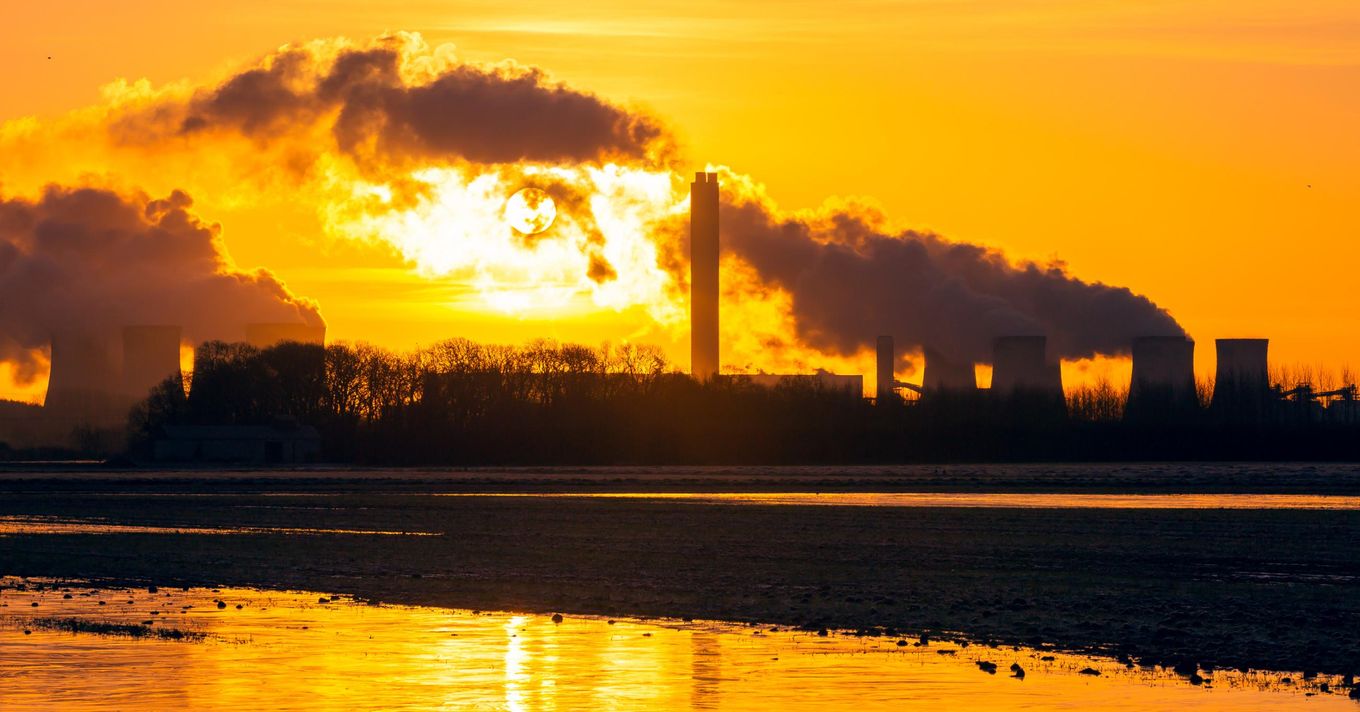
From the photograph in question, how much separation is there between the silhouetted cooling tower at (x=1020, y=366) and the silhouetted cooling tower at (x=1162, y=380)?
6.52 meters

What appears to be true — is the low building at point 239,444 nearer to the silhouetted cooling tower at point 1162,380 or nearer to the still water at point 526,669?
the silhouetted cooling tower at point 1162,380

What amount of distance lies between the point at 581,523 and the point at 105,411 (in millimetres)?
144689

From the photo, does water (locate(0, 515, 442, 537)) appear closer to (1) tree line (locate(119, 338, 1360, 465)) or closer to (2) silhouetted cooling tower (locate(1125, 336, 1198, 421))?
(1) tree line (locate(119, 338, 1360, 465))

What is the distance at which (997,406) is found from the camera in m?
131

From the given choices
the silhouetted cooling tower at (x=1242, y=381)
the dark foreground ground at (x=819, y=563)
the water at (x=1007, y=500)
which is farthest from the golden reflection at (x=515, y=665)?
the silhouetted cooling tower at (x=1242, y=381)

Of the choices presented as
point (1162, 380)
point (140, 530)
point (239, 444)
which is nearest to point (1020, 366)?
point (1162, 380)

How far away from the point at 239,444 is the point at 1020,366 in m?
58.8

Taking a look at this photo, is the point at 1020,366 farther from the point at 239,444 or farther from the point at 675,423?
the point at 239,444

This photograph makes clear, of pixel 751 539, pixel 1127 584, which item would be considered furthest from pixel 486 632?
pixel 751 539

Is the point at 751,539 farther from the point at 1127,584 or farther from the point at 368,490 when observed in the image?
the point at 368,490

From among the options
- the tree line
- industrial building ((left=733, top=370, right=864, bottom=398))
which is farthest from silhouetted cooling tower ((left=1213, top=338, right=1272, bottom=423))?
industrial building ((left=733, top=370, right=864, bottom=398))

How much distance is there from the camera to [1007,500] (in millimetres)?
64500

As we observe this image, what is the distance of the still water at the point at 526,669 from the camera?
18.2 meters

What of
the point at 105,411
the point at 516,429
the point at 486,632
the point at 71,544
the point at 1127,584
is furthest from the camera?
the point at 105,411
